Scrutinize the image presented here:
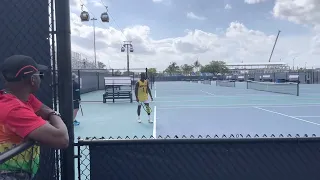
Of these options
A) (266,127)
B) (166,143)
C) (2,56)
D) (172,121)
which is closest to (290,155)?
(166,143)

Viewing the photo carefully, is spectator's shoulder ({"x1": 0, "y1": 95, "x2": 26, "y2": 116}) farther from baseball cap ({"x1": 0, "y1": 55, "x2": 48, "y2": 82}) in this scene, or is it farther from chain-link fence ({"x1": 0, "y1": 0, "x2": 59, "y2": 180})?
chain-link fence ({"x1": 0, "y1": 0, "x2": 59, "y2": 180})

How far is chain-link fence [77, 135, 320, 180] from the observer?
269 centimetres

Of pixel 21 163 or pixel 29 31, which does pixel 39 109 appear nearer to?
pixel 21 163

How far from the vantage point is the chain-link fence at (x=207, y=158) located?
2693mm

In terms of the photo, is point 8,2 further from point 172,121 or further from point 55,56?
point 172,121

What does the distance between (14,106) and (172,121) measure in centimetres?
1027

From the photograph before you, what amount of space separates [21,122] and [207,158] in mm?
1717

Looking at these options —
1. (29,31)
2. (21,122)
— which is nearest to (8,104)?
(21,122)

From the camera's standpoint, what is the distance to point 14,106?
163 cm

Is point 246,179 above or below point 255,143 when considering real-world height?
below

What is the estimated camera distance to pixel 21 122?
159 centimetres

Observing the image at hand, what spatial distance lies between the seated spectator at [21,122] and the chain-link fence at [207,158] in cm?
85

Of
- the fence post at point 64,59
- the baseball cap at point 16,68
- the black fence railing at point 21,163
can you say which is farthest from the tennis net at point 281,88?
the baseball cap at point 16,68

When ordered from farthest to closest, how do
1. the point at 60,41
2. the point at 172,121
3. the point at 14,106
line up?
the point at 172,121 → the point at 60,41 → the point at 14,106
